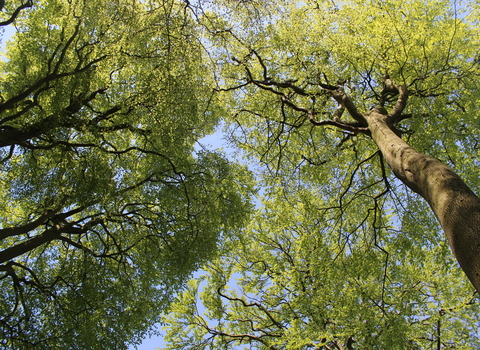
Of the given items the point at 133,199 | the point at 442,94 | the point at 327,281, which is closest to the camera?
the point at 442,94

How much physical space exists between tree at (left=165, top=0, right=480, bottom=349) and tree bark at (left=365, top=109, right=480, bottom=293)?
1.69m

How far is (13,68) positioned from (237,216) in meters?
7.95

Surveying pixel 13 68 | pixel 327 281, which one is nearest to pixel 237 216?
pixel 327 281

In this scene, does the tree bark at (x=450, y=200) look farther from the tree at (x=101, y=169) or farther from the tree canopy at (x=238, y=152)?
the tree at (x=101, y=169)

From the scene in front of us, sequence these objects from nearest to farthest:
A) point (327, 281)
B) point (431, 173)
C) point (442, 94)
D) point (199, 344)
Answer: point (431, 173)
point (442, 94)
point (327, 281)
point (199, 344)

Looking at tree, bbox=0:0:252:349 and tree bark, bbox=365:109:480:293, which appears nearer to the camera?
tree bark, bbox=365:109:480:293

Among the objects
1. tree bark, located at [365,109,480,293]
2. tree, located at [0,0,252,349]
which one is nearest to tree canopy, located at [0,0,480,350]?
tree, located at [0,0,252,349]

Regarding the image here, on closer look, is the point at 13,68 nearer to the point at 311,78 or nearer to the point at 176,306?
the point at 311,78

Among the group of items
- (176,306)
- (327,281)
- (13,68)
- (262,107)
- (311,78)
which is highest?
(13,68)

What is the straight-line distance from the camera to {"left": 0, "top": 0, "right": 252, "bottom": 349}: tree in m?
7.20

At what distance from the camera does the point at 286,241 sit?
11523mm

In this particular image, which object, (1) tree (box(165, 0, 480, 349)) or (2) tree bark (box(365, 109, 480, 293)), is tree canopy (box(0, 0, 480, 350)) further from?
(2) tree bark (box(365, 109, 480, 293))

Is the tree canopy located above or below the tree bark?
above

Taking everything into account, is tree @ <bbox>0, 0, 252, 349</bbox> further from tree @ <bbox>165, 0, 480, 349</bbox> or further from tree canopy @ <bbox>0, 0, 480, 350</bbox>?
tree @ <bbox>165, 0, 480, 349</bbox>
